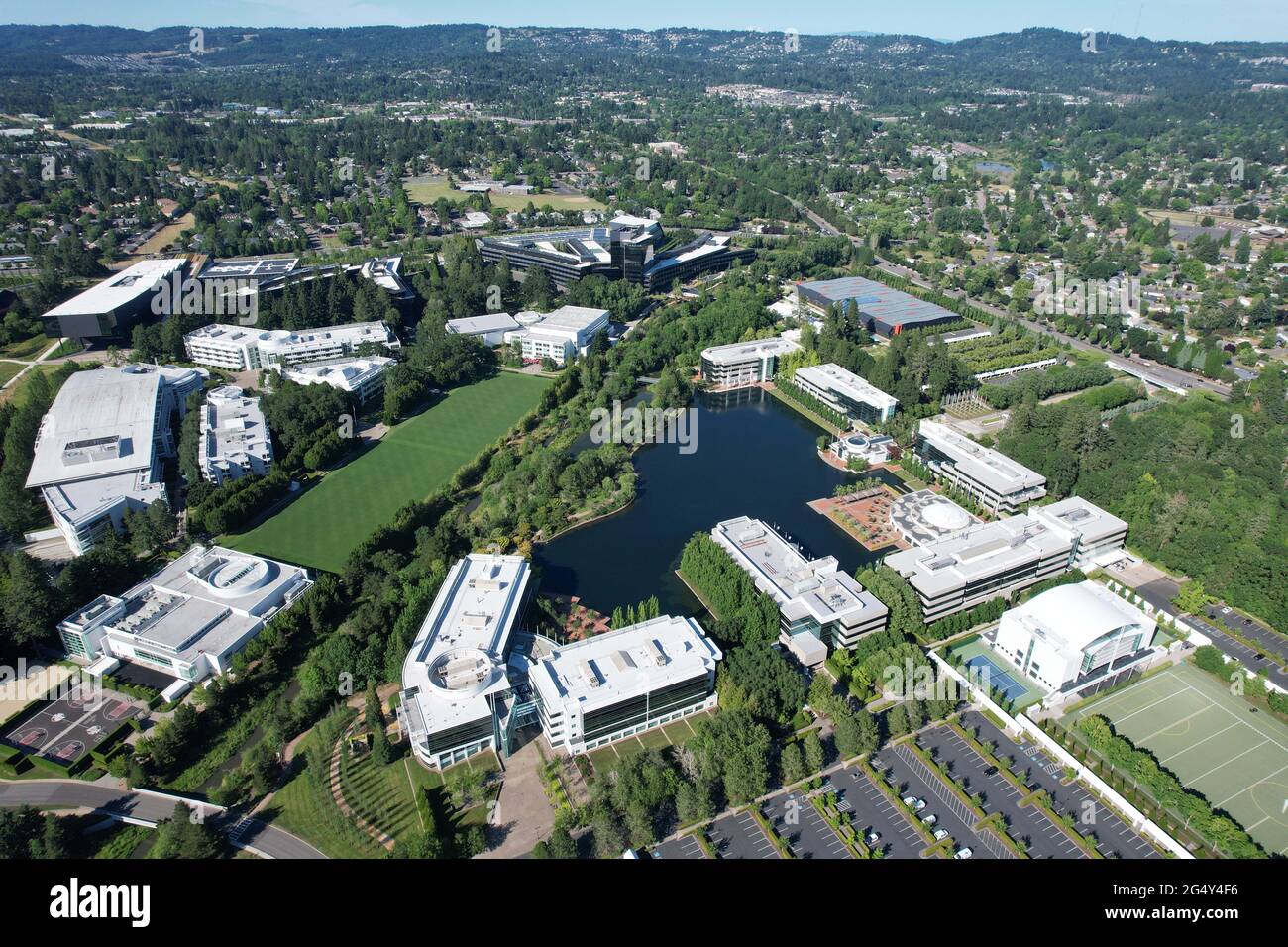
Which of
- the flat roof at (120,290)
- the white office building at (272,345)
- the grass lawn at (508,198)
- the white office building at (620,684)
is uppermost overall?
the grass lawn at (508,198)

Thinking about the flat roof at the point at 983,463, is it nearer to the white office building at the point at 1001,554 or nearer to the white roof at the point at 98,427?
the white office building at the point at 1001,554

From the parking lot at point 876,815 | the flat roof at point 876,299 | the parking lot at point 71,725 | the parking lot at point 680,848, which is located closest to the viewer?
the parking lot at point 680,848

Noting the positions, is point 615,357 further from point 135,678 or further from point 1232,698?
point 1232,698

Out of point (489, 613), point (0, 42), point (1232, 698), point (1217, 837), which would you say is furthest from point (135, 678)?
point (0, 42)

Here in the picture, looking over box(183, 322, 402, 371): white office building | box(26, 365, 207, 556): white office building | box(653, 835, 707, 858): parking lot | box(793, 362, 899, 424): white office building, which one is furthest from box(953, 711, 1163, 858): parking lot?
box(183, 322, 402, 371): white office building

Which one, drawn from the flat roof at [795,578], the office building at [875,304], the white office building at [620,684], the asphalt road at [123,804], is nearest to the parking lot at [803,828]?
the white office building at [620,684]

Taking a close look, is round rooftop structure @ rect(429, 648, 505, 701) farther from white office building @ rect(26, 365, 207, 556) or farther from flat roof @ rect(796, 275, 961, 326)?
flat roof @ rect(796, 275, 961, 326)

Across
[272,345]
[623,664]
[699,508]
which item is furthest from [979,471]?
[272,345]
